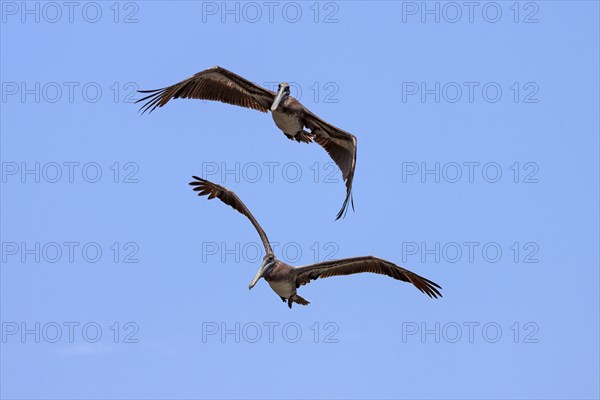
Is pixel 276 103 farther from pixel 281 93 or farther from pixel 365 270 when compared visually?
pixel 365 270

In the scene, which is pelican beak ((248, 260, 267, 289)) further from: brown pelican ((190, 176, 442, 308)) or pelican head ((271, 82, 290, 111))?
pelican head ((271, 82, 290, 111))

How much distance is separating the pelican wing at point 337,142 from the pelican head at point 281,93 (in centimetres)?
71

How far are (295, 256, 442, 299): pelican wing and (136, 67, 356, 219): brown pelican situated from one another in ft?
6.05

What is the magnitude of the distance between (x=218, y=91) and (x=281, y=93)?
2.32m

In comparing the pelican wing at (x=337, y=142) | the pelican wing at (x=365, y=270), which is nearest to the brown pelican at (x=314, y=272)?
the pelican wing at (x=365, y=270)

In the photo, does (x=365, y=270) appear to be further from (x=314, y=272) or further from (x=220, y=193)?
(x=220, y=193)

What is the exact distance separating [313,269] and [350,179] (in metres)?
2.46

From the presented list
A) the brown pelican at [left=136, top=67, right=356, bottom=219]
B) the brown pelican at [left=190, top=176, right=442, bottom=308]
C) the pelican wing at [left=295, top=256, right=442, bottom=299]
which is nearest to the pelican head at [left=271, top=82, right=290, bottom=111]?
the brown pelican at [left=136, top=67, right=356, bottom=219]

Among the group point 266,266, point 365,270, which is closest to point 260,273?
point 266,266

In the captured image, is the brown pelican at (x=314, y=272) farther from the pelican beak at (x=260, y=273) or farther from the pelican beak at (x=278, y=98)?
the pelican beak at (x=278, y=98)

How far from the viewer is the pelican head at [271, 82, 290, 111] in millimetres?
32250

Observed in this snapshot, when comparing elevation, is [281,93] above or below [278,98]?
above

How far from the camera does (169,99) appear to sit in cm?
3356

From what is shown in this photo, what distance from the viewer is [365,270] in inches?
1272
